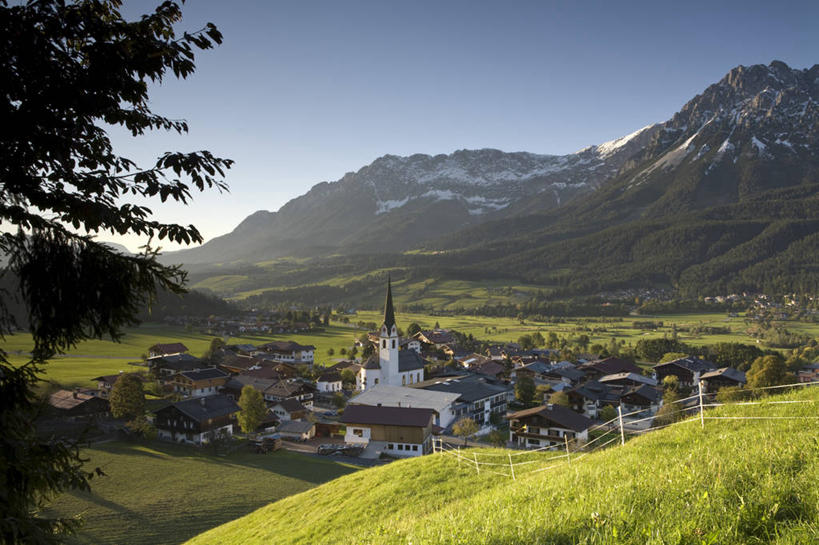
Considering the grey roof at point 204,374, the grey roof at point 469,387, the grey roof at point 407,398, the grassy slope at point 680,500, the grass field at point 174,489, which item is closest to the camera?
the grassy slope at point 680,500

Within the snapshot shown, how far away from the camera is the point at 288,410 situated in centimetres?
6119

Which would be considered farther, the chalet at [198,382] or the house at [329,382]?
the house at [329,382]

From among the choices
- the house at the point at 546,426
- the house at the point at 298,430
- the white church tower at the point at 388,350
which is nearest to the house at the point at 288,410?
the house at the point at 298,430

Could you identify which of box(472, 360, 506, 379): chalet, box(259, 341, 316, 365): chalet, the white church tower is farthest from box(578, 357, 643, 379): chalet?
box(259, 341, 316, 365): chalet

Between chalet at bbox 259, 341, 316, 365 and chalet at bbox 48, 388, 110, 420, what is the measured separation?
4432 centimetres

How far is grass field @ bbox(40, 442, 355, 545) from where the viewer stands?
28844 mm

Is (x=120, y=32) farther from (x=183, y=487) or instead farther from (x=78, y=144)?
(x=183, y=487)

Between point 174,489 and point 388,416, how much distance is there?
21048 mm

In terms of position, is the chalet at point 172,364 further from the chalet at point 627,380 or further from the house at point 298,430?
the chalet at point 627,380

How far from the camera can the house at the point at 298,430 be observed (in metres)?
53.8

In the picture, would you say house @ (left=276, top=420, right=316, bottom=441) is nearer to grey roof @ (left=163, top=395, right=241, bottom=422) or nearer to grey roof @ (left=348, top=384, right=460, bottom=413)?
grey roof @ (left=348, top=384, right=460, bottom=413)

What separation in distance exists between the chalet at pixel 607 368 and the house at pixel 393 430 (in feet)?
132

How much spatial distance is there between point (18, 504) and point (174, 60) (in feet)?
18.4

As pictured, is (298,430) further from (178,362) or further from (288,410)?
(178,362)
